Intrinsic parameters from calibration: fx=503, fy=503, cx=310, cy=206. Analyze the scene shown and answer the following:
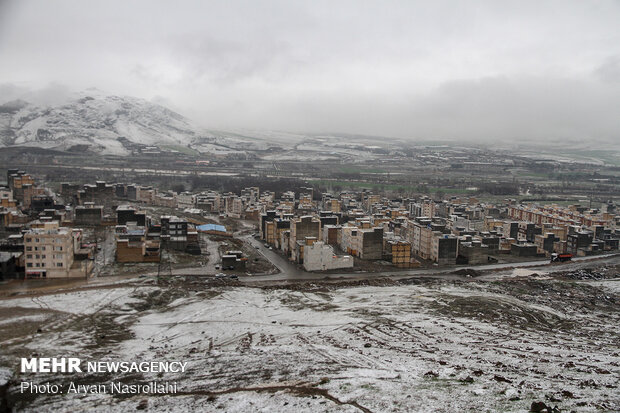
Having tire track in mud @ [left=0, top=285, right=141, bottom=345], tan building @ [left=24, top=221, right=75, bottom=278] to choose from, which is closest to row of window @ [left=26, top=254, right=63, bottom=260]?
tan building @ [left=24, top=221, right=75, bottom=278]

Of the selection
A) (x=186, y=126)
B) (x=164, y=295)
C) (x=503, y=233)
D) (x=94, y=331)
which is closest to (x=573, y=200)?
(x=503, y=233)

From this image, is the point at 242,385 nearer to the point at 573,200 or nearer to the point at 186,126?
the point at 573,200

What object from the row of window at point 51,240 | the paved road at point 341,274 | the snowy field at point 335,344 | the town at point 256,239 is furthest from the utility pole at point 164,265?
the row of window at point 51,240

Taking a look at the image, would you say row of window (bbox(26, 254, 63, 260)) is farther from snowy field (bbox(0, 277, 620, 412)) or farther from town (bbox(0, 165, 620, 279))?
snowy field (bbox(0, 277, 620, 412))

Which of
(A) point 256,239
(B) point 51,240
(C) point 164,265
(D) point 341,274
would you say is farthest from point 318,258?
(B) point 51,240

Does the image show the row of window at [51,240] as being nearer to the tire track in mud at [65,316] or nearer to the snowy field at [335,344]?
the snowy field at [335,344]
